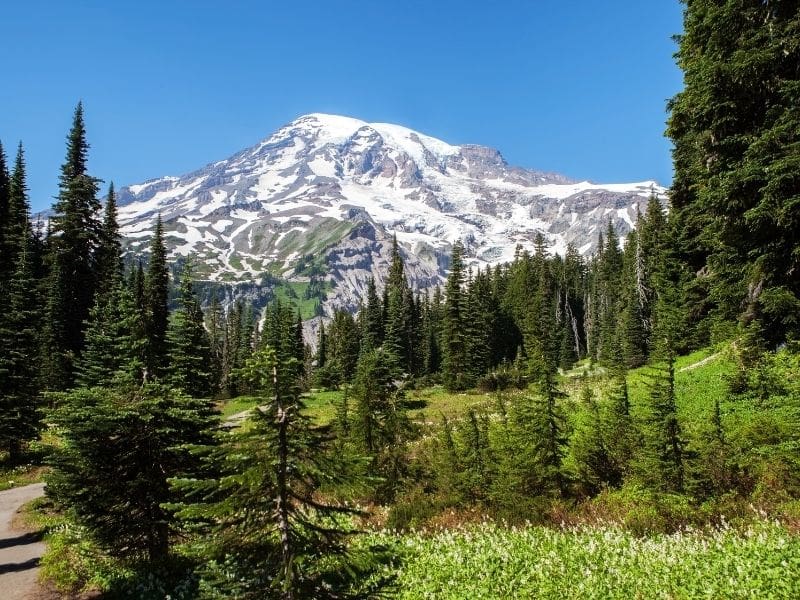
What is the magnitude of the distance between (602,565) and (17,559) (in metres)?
16.3

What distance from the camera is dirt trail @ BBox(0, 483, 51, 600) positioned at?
1218 centimetres

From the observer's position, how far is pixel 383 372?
36406mm

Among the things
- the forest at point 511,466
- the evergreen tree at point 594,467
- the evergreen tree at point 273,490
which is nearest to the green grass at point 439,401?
the forest at point 511,466

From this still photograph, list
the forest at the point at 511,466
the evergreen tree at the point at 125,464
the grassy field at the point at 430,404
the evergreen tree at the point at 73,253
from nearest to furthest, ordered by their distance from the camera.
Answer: the forest at the point at 511,466 < the evergreen tree at the point at 125,464 < the grassy field at the point at 430,404 < the evergreen tree at the point at 73,253

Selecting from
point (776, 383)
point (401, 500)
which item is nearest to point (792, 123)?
point (776, 383)

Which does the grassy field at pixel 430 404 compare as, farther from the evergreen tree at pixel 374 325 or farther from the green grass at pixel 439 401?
the evergreen tree at pixel 374 325

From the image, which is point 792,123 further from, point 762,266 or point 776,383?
point 776,383

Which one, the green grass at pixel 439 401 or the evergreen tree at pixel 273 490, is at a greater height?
the evergreen tree at pixel 273 490

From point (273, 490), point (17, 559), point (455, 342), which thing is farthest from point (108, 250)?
point (273, 490)

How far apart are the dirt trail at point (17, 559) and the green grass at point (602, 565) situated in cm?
Answer: 949

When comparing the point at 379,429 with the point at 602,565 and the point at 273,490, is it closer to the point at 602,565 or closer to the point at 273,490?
the point at 602,565

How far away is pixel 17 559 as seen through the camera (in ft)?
48.2

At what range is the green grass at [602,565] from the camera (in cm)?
812

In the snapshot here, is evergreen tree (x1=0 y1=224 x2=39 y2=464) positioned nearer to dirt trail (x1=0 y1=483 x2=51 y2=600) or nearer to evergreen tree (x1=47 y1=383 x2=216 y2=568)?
dirt trail (x1=0 y1=483 x2=51 y2=600)
